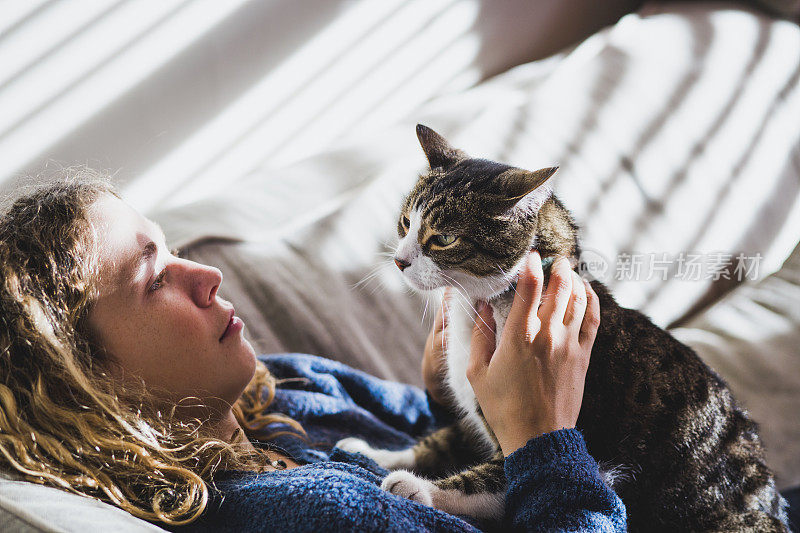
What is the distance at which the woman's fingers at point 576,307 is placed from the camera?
79cm

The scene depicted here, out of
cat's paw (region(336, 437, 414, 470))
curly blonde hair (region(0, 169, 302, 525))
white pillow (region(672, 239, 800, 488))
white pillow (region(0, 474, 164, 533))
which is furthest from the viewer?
white pillow (region(672, 239, 800, 488))

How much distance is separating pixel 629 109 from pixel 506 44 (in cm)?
54

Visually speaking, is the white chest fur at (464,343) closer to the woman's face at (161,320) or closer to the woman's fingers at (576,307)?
the woman's fingers at (576,307)

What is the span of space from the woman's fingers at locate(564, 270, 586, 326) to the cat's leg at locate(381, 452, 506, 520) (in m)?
0.22

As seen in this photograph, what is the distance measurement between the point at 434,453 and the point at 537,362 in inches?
13.7

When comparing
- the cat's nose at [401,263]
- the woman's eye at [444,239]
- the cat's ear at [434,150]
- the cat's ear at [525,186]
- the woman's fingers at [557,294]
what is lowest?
the woman's fingers at [557,294]

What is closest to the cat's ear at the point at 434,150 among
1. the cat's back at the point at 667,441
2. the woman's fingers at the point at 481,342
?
the woman's fingers at the point at 481,342

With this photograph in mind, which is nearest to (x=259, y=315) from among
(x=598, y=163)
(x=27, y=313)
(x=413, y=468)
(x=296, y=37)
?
(x=413, y=468)

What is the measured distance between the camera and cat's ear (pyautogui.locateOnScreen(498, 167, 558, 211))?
816 mm

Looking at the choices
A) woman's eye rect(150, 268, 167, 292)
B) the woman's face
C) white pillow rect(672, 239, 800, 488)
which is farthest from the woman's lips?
white pillow rect(672, 239, 800, 488)

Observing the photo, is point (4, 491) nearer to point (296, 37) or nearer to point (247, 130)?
point (247, 130)

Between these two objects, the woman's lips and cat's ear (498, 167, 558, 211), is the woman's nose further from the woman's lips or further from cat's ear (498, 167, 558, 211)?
cat's ear (498, 167, 558, 211)

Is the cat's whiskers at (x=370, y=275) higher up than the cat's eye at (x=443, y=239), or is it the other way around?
the cat's eye at (x=443, y=239)

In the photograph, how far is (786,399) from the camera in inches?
52.0
